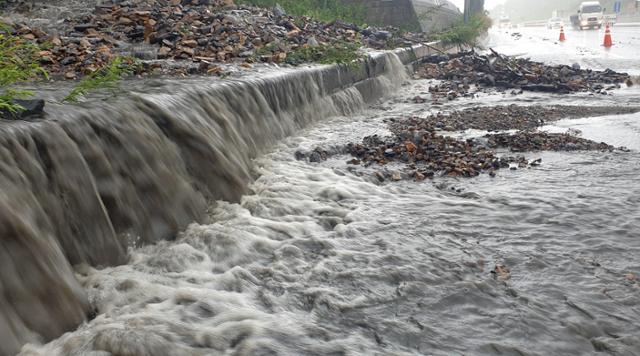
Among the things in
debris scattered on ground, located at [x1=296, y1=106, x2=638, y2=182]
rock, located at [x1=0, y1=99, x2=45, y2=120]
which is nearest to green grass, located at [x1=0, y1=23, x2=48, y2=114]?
rock, located at [x1=0, y1=99, x2=45, y2=120]

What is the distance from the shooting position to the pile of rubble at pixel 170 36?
21.2 feet

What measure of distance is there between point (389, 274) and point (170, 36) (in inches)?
229

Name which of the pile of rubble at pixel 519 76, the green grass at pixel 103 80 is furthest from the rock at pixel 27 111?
the pile of rubble at pixel 519 76

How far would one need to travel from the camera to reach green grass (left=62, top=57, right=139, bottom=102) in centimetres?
436

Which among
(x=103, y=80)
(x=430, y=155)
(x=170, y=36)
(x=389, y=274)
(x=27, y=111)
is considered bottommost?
(x=389, y=274)

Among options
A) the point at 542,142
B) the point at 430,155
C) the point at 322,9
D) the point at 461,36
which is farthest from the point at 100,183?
the point at 461,36

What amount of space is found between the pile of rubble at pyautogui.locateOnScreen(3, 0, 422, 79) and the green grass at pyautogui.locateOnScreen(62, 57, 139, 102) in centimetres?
20

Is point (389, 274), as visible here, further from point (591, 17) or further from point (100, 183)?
point (591, 17)

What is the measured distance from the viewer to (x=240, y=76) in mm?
6652

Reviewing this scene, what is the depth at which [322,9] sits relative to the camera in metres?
17.4

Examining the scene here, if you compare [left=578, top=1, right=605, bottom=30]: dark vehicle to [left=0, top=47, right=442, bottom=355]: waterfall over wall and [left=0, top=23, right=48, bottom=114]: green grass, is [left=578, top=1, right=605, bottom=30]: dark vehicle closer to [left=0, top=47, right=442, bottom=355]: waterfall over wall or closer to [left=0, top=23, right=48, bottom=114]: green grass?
[left=0, top=47, right=442, bottom=355]: waterfall over wall

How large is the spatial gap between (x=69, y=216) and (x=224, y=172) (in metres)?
1.63

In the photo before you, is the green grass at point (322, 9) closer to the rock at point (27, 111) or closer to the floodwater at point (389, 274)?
the floodwater at point (389, 274)

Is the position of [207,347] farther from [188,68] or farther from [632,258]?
[188,68]
